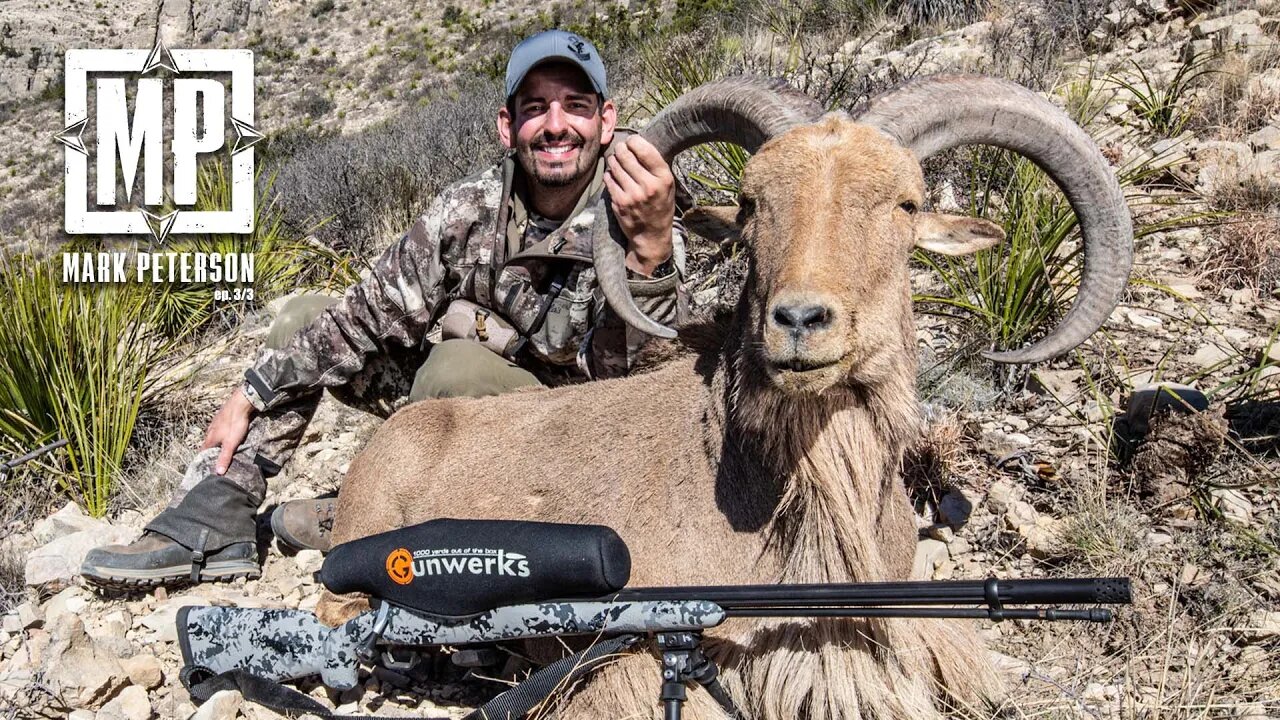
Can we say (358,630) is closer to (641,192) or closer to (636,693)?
(636,693)

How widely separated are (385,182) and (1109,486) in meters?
9.20

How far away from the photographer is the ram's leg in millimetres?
3725

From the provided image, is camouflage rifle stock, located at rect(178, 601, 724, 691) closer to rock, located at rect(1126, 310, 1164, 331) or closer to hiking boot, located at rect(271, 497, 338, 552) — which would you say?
hiking boot, located at rect(271, 497, 338, 552)

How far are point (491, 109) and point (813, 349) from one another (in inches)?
451

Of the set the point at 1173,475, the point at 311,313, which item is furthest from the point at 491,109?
the point at 1173,475

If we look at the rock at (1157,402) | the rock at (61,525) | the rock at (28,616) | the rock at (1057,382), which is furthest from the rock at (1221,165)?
the rock at (61,525)

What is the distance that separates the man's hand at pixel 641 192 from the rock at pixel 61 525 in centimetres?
407

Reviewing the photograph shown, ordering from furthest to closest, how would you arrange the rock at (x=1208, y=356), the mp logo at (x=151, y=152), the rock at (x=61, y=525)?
the mp logo at (x=151, y=152) → the rock at (x=61, y=525) → the rock at (x=1208, y=356)

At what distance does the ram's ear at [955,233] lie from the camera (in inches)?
158

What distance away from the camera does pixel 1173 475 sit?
4.75 m

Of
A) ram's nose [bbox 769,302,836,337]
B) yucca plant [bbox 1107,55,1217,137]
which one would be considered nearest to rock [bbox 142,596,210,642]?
ram's nose [bbox 769,302,836,337]

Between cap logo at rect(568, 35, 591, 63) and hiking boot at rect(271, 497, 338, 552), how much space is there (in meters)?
2.90

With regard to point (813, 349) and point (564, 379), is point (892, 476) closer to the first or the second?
point (813, 349)

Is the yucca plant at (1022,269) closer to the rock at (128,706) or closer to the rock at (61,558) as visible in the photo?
the rock at (128,706)
